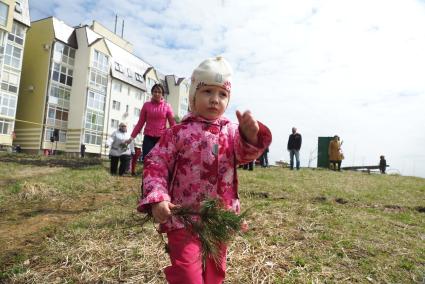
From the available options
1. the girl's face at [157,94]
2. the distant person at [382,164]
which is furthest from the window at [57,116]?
the girl's face at [157,94]

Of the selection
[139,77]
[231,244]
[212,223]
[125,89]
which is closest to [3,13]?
[125,89]

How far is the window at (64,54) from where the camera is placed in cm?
4109

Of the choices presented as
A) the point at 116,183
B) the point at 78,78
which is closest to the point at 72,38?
the point at 78,78

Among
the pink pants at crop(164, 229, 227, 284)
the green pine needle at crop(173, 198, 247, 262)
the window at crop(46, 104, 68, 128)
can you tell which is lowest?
the pink pants at crop(164, 229, 227, 284)

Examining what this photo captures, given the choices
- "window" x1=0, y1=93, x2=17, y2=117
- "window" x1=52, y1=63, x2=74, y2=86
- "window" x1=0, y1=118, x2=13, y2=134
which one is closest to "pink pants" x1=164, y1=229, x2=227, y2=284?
"window" x1=0, y1=118, x2=13, y2=134

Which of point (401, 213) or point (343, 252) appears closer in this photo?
point (343, 252)

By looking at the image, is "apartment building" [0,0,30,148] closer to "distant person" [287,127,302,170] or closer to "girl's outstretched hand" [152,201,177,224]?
"distant person" [287,127,302,170]

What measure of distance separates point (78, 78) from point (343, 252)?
4429 centimetres

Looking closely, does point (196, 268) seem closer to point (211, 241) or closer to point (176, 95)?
point (211, 241)

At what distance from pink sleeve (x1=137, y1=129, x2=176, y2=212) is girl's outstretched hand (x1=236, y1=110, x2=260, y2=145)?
0.57 metres

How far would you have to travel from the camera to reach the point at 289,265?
4055 mm

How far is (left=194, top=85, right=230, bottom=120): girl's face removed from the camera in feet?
9.11

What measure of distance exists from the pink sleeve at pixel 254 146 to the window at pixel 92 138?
141 feet

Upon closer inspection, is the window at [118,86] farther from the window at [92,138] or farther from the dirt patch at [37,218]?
the dirt patch at [37,218]
